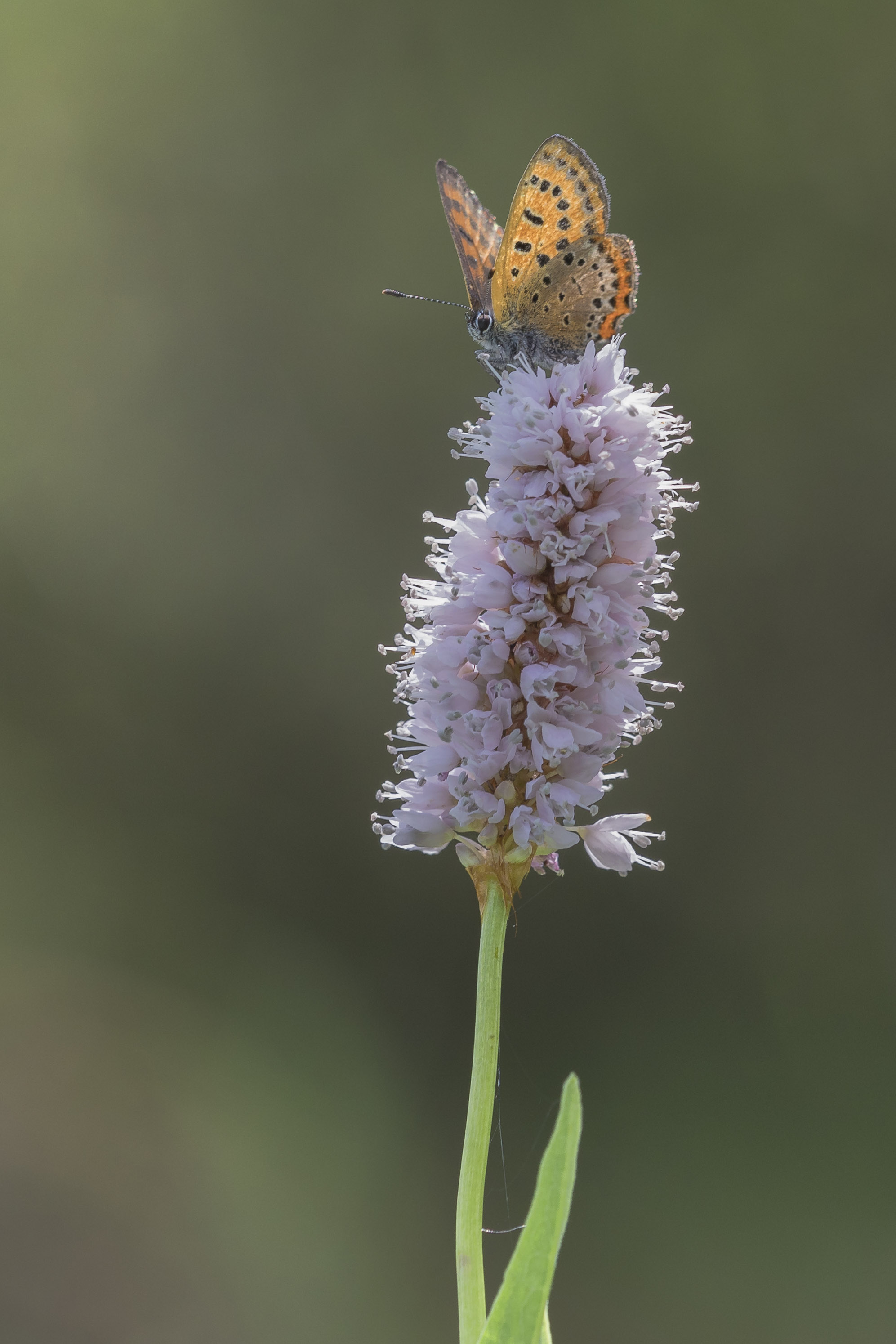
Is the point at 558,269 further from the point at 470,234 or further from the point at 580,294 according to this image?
the point at 470,234

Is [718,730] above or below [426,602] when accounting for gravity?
above

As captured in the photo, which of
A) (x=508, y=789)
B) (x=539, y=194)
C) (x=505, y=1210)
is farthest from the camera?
(x=505, y=1210)

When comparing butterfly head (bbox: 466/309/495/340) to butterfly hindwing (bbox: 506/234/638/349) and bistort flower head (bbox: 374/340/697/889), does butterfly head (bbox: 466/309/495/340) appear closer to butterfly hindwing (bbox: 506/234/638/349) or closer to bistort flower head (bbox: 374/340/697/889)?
butterfly hindwing (bbox: 506/234/638/349)

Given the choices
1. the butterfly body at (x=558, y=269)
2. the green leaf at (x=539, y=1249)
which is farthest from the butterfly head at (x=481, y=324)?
the green leaf at (x=539, y=1249)

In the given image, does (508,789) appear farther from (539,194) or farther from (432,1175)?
(432,1175)

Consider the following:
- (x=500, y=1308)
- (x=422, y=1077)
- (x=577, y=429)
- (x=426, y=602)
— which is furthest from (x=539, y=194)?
(x=422, y=1077)

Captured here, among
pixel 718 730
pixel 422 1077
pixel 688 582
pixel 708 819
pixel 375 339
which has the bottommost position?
pixel 422 1077

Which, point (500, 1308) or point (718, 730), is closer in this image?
point (500, 1308)
